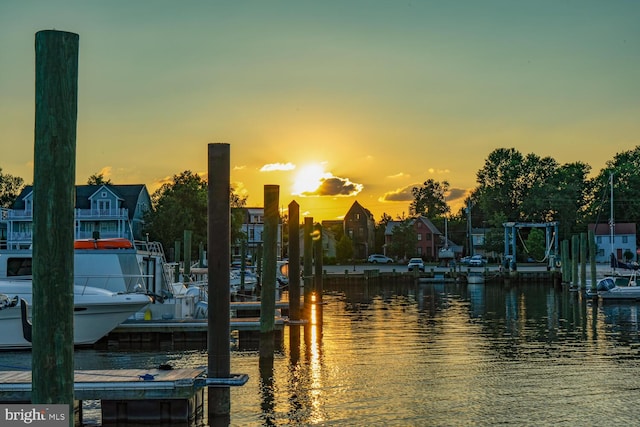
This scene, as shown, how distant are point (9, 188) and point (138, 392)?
108 meters

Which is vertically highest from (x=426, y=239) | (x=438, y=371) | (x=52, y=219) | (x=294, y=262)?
(x=426, y=239)

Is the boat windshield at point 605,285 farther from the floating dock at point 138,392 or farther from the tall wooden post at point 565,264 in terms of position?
the floating dock at point 138,392

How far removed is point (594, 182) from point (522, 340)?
104m

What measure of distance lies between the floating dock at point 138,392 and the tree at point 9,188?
103896 millimetres

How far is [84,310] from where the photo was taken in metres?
24.7

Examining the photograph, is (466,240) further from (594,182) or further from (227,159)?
(227,159)

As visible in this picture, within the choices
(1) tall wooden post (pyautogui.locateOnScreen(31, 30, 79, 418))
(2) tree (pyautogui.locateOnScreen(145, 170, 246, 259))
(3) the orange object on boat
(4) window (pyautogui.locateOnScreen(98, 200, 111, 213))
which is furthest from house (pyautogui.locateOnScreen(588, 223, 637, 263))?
(1) tall wooden post (pyautogui.locateOnScreen(31, 30, 79, 418))

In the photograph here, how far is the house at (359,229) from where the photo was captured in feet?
463

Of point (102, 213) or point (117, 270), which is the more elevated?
point (102, 213)

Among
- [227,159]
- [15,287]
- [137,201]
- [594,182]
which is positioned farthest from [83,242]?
[594,182]

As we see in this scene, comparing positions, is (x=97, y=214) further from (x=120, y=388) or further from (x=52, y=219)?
(x=52, y=219)

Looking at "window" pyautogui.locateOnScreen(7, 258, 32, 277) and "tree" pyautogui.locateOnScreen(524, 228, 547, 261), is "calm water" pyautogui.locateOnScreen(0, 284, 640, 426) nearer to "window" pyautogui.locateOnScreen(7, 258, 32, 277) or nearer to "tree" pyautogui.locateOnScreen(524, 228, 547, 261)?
"window" pyautogui.locateOnScreen(7, 258, 32, 277)

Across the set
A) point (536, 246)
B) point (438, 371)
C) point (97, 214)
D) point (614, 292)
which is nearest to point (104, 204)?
point (97, 214)

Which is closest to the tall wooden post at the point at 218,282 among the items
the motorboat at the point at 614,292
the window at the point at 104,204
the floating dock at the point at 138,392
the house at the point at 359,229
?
the floating dock at the point at 138,392
